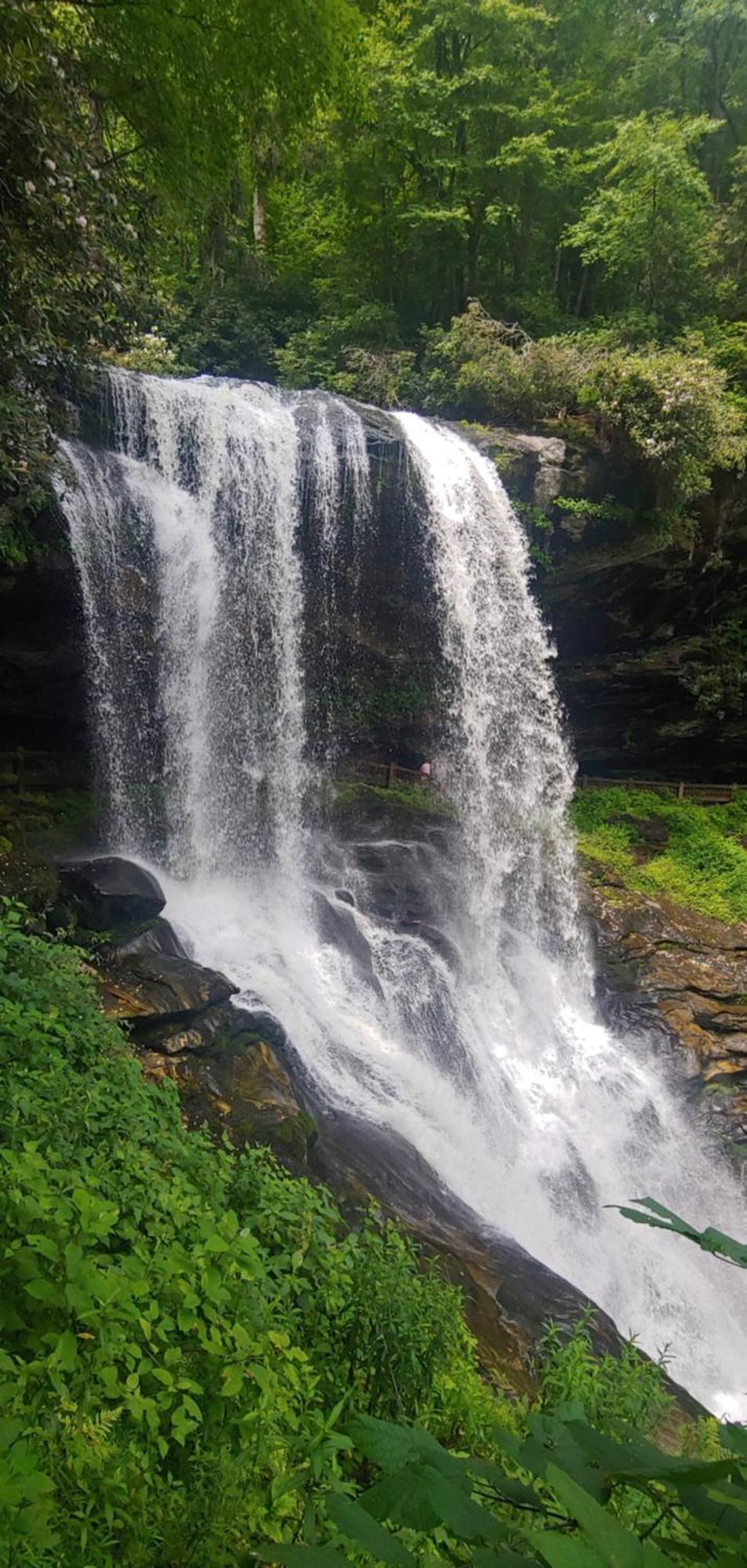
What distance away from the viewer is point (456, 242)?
19.1 m

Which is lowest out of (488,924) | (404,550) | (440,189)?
(488,924)

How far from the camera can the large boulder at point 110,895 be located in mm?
7762

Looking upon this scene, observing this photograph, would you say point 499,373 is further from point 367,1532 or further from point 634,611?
point 367,1532

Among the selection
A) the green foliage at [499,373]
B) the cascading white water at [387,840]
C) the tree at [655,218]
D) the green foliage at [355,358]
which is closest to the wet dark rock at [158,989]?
the cascading white water at [387,840]

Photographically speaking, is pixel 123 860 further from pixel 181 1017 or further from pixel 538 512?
pixel 538 512

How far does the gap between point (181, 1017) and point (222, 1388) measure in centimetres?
473

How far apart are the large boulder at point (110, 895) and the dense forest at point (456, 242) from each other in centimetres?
363

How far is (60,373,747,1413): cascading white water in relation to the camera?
8.03 meters

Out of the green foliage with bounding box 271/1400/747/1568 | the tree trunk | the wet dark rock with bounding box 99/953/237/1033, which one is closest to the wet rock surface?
the wet dark rock with bounding box 99/953/237/1033

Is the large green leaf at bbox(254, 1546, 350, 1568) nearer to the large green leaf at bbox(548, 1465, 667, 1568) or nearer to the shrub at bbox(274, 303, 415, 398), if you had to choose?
the large green leaf at bbox(548, 1465, 667, 1568)

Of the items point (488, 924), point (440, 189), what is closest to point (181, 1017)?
point (488, 924)

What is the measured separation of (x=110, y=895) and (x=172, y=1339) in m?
5.94

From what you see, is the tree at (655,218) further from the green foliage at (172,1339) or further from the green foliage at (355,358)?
the green foliage at (172,1339)

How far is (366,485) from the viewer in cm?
1264
